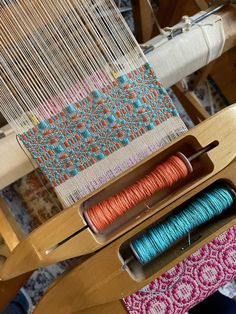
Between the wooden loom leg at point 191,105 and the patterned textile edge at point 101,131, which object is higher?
the patterned textile edge at point 101,131

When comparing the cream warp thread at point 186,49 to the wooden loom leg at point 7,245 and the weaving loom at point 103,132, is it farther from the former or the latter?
the wooden loom leg at point 7,245

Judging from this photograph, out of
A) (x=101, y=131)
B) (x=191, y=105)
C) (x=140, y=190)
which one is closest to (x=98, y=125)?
(x=101, y=131)

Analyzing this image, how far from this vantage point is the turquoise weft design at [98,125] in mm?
827

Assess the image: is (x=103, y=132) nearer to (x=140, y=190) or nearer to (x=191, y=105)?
(x=140, y=190)

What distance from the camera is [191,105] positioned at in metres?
1.57

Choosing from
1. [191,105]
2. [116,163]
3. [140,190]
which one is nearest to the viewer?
[140,190]

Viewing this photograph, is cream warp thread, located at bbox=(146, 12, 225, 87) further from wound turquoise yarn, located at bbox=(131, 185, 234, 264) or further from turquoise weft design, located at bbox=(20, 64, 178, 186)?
wound turquoise yarn, located at bbox=(131, 185, 234, 264)

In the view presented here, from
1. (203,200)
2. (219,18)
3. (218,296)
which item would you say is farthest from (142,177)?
(218,296)

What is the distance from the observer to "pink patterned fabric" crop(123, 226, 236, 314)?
0.89 m

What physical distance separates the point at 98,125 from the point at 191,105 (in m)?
0.81

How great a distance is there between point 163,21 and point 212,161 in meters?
0.90

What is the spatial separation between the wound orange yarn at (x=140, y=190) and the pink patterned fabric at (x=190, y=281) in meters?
0.23

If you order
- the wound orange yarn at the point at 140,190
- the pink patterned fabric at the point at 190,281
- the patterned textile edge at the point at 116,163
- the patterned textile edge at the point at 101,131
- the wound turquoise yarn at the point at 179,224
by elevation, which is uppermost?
the patterned textile edge at the point at 101,131

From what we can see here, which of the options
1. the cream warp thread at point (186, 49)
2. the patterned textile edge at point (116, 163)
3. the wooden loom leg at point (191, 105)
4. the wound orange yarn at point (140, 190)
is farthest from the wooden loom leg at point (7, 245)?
the wooden loom leg at point (191, 105)
